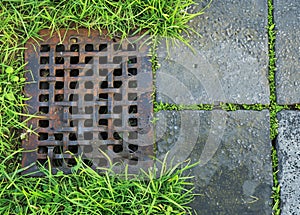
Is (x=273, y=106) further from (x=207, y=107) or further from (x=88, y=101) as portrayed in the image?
(x=88, y=101)

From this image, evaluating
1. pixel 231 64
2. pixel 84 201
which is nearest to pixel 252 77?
pixel 231 64

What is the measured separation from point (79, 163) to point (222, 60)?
94 cm

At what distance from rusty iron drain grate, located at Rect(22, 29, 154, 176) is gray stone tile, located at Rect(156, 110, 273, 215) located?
139 millimetres

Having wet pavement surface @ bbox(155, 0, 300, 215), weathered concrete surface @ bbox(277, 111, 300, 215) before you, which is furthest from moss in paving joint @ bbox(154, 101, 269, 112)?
weathered concrete surface @ bbox(277, 111, 300, 215)

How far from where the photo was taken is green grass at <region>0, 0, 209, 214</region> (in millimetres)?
2209

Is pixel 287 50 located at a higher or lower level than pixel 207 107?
higher

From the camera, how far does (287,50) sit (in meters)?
2.37

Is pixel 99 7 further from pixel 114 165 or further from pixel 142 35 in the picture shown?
pixel 114 165

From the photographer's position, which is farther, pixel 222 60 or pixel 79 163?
pixel 222 60

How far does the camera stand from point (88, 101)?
2.33 meters

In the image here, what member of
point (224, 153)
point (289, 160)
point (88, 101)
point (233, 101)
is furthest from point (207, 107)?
point (88, 101)

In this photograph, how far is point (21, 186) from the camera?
7.37 ft

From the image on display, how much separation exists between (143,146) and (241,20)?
87 centimetres

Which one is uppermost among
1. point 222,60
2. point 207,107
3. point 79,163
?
point 222,60
